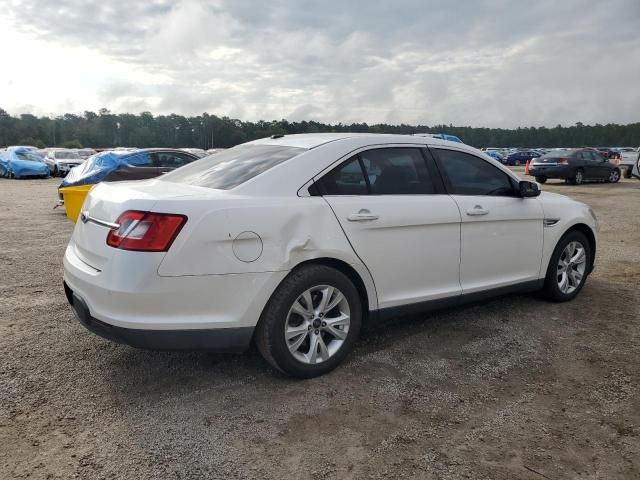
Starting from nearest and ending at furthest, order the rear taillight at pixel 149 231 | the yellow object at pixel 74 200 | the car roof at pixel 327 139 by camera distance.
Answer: the rear taillight at pixel 149 231 → the car roof at pixel 327 139 → the yellow object at pixel 74 200

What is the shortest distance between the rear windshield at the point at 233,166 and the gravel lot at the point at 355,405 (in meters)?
1.26

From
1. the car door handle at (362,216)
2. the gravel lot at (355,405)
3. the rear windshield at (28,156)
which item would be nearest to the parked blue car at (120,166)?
the gravel lot at (355,405)

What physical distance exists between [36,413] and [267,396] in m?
1.30

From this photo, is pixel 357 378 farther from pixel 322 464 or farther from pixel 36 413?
pixel 36 413

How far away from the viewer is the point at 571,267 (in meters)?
5.15

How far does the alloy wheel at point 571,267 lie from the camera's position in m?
5.06

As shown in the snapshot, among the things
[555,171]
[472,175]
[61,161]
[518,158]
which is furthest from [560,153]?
[518,158]

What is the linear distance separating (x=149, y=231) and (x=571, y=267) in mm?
4078

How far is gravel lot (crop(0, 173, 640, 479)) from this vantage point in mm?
2553

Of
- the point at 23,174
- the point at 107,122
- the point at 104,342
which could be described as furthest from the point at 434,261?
the point at 107,122

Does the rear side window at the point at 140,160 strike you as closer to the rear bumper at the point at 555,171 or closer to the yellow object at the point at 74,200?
the yellow object at the point at 74,200

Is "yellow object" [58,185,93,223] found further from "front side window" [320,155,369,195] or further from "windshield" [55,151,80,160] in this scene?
"windshield" [55,151,80,160]

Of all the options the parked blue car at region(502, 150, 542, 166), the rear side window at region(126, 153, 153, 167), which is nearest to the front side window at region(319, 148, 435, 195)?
the rear side window at region(126, 153, 153, 167)

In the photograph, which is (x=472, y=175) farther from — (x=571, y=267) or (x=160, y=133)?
(x=160, y=133)
